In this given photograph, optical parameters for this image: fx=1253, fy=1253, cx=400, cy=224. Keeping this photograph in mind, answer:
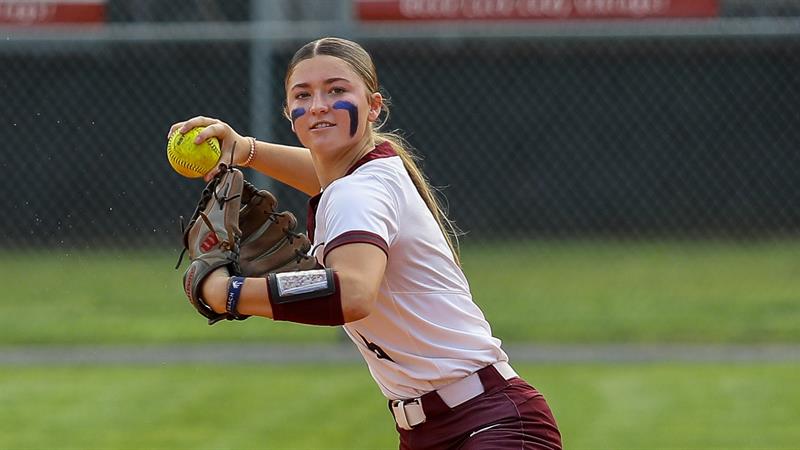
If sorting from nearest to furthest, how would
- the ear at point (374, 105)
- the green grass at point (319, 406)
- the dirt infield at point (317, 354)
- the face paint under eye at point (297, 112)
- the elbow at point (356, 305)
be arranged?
the elbow at point (356, 305) → the face paint under eye at point (297, 112) → the ear at point (374, 105) → the green grass at point (319, 406) → the dirt infield at point (317, 354)

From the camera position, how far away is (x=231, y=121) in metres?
11.4

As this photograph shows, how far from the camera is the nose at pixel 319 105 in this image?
10.8ft

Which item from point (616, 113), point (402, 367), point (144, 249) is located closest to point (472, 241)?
point (616, 113)

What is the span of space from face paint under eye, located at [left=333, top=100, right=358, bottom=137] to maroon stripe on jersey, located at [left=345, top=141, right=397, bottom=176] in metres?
0.07

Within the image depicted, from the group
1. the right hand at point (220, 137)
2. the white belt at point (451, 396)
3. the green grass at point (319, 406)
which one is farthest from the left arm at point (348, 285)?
the green grass at point (319, 406)

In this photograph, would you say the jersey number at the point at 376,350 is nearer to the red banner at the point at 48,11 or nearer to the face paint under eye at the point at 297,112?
→ the face paint under eye at the point at 297,112

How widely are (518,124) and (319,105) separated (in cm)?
1002

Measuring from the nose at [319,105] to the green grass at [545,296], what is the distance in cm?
589

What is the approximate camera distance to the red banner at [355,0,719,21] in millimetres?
9570

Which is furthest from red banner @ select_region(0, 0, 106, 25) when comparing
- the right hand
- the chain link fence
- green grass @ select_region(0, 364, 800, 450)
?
the right hand

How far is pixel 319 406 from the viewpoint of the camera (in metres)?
7.11

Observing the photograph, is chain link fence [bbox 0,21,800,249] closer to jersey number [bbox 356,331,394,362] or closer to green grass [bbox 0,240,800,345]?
green grass [bbox 0,240,800,345]

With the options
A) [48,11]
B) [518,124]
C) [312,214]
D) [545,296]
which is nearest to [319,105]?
[312,214]

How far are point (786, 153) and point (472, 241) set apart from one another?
349cm
